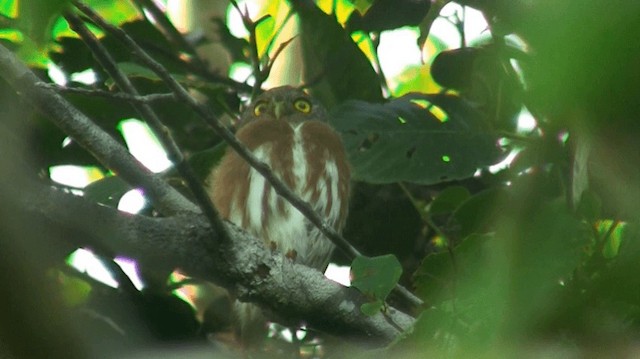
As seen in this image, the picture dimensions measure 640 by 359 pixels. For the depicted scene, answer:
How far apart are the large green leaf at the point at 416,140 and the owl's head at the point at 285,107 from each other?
805mm

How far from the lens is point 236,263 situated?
267 cm

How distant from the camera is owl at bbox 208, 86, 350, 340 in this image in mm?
3820

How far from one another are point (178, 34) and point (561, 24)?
3.88 metres

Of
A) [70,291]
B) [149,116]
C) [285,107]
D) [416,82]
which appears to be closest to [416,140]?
[285,107]

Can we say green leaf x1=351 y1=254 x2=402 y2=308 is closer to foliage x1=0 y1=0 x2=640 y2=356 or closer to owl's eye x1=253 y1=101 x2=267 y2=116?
foliage x1=0 y1=0 x2=640 y2=356

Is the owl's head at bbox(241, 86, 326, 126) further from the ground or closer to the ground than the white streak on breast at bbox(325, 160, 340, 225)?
further from the ground

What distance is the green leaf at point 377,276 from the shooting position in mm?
2221

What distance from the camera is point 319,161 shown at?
13.2ft

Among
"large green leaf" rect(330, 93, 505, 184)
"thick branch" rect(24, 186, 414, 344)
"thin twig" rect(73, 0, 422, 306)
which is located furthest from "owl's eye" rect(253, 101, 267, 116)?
"thin twig" rect(73, 0, 422, 306)

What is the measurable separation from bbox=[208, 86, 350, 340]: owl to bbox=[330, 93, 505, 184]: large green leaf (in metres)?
0.34

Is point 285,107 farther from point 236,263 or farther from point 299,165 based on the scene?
point 236,263

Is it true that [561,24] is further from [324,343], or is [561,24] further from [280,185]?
[324,343]

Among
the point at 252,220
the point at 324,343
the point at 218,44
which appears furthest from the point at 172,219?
the point at 218,44

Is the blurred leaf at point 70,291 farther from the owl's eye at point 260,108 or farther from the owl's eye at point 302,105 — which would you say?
the owl's eye at point 302,105
